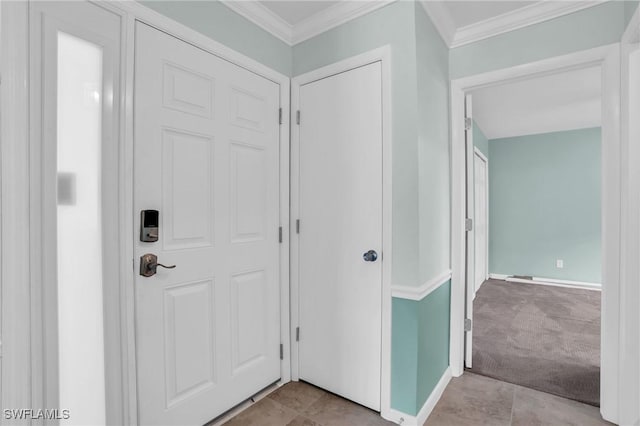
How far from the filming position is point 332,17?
1915mm

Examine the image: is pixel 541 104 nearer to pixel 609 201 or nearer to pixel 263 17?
pixel 609 201

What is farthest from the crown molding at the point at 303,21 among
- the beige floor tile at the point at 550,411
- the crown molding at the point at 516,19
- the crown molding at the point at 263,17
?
the beige floor tile at the point at 550,411

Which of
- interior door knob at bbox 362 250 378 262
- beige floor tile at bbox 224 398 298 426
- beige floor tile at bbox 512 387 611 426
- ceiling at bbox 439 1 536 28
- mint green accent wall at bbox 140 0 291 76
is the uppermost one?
ceiling at bbox 439 1 536 28

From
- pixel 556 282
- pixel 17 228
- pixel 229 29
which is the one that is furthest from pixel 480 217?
pixel 17 228

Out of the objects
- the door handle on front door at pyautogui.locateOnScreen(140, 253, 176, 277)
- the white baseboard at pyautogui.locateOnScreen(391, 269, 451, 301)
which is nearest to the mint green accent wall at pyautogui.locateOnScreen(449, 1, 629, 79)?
the white baseboard at pyautogui.locateOnScreen(391, 269, 451, 301)

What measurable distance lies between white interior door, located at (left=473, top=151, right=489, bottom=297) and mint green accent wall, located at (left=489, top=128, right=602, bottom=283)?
0.30m

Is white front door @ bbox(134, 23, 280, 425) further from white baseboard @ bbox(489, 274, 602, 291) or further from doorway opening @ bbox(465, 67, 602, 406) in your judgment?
white baseboard @ bbox(489, 274, 602, 291)

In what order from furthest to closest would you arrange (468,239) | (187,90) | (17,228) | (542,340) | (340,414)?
(542,340) → (468,239) → (340,414) → (187,90) → (17,228)

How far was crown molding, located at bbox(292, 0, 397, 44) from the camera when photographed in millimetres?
1806

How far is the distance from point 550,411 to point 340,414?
47.9 inches

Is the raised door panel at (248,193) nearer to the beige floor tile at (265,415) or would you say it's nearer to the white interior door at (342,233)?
the white interior door at (342,233)

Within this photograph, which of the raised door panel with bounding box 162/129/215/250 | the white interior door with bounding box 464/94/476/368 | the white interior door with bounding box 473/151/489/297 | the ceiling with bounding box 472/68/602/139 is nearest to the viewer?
the raised door panel with bounding box 162/129/215/250

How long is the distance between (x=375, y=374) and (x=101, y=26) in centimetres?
212

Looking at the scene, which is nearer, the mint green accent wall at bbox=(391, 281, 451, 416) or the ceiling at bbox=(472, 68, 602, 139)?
the mint green accent wall at bbox=(391, 281, 451, 416)
